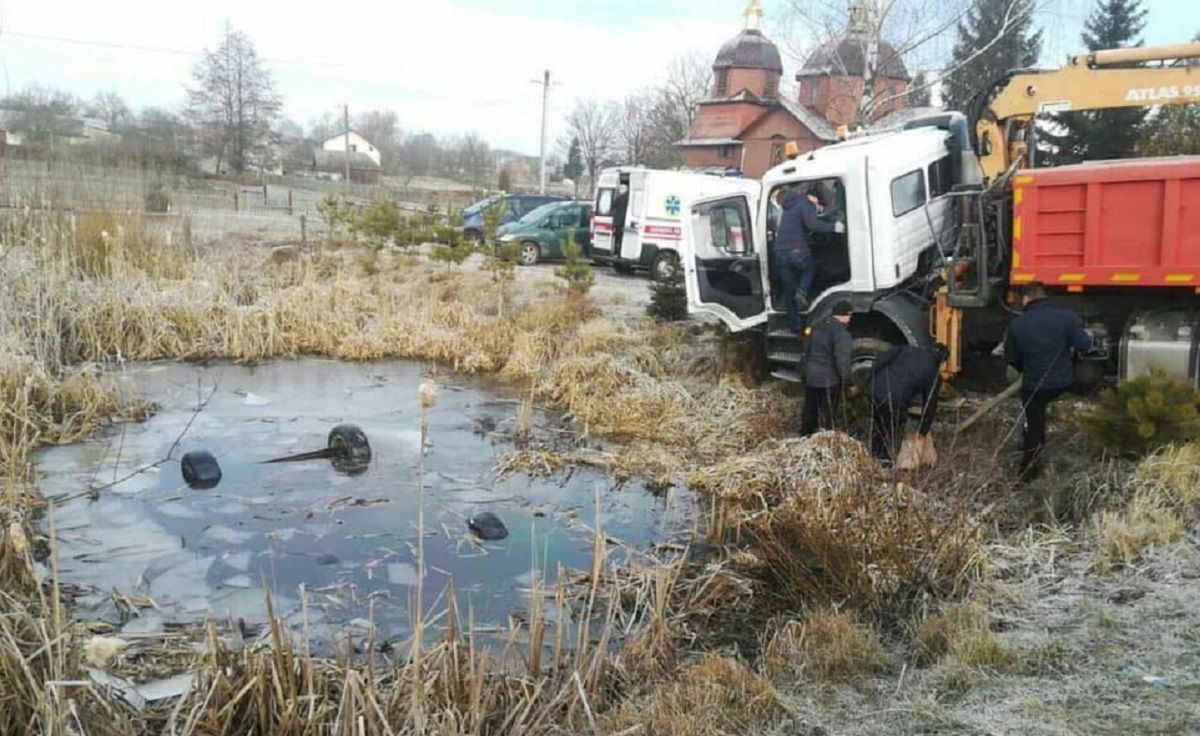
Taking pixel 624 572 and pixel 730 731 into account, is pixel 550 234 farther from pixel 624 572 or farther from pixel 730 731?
pixel 730 731

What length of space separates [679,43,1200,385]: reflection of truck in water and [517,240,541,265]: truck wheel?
12.8 metres

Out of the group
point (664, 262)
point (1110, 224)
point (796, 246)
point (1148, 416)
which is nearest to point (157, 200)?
point (796, 246)

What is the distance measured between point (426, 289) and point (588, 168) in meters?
50.6

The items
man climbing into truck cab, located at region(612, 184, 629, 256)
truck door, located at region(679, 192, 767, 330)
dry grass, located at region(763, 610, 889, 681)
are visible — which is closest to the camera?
dry grass, located at region(763, 610, 889, 681)

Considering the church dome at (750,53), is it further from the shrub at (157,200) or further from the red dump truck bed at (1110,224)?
the red dump truck bed at (1110,224)

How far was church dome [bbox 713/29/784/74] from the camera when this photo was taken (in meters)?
44.3

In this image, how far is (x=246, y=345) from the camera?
13.6m

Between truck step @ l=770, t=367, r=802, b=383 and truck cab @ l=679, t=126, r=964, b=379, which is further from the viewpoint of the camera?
truck step @ l=770, t=367, r=802, b=383

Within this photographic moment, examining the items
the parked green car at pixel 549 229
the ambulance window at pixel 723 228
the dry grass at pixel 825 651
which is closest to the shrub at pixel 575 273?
the ambulance window at pixel 723 228

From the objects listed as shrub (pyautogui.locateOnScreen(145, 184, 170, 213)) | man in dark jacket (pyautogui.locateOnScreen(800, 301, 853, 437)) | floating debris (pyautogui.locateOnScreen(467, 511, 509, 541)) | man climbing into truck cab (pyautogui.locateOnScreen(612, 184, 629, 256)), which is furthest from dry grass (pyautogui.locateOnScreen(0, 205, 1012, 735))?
man climbing into truck cab (pyautogui.locateOnScreen(612, 184, 629, 256))

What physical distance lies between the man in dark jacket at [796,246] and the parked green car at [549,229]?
13.9 m

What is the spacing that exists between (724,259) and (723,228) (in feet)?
1.24

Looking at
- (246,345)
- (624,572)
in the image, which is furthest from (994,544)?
(246,345)

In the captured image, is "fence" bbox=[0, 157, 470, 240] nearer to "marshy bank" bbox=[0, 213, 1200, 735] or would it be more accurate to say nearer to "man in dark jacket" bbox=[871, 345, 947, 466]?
"marshy bank" bbox=[0, 213, 1200, 735]
